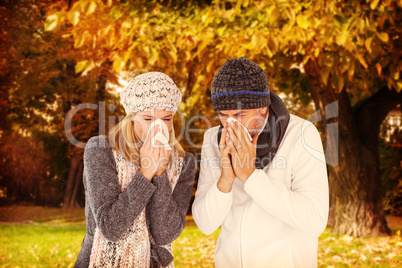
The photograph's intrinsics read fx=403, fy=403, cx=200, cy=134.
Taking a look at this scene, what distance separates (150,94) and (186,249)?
14.8 feet

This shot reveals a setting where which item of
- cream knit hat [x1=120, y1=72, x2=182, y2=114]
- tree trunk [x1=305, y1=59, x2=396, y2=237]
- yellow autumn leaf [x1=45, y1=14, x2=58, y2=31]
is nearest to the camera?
cream knit hat [x1=120, y1=72, x2=182, y2=114]

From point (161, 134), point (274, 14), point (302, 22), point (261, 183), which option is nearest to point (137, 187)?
point (161, 134)

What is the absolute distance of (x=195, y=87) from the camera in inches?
252

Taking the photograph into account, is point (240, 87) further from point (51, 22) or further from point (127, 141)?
point (51, 22)

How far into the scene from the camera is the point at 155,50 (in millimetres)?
5207

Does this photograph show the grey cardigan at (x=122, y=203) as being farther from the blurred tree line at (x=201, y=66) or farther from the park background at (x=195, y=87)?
the blurred tree line at (x=201, y=66)

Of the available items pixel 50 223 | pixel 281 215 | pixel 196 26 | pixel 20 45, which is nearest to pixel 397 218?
pixel 196 26

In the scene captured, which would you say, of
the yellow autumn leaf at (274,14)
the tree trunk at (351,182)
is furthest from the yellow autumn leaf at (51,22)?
the tree trunk at (351,182)

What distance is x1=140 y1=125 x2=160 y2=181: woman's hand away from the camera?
220 centimetres

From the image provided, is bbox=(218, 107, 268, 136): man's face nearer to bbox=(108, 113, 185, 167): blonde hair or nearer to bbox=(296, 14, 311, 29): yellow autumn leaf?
bbox=(108, 113, 185, 167): blonde hair

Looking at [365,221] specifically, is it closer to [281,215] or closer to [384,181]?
[384,181]

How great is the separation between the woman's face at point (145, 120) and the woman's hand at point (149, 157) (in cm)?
11

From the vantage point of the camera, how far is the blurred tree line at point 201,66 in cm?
496

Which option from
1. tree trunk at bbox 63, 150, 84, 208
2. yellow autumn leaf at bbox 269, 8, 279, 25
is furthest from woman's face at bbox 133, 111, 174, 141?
tree trunk at bbox 63, 150, 84, 208
